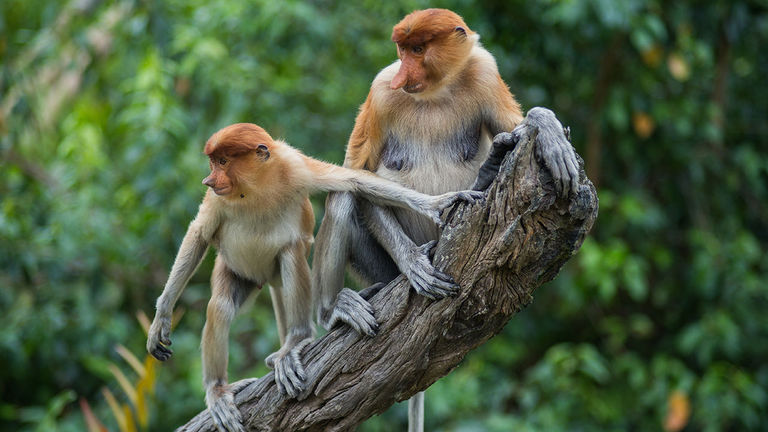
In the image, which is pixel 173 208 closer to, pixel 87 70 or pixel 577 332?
pixel 87 70

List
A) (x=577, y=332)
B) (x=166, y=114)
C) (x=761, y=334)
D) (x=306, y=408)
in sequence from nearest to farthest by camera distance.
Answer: (x=306, y=408) < (x=166, y=114) < (x=761, y=334) < (x=577, y=332)

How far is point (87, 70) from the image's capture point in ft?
20.5

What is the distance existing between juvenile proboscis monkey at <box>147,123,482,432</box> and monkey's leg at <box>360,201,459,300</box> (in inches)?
3.6

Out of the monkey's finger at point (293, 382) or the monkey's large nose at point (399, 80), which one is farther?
the monkey's finger at point (293, 382)

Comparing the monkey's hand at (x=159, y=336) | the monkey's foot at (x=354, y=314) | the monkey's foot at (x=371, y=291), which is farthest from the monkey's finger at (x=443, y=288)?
the monkey's hand at (x=159, y=336)

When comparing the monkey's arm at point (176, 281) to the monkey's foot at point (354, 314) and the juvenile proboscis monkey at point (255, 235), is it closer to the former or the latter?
the juvenile proboscis monkey at point (255, 235)

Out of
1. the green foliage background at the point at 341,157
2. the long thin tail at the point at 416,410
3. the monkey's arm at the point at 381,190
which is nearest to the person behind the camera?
the monkey's arm at the point at 381,190

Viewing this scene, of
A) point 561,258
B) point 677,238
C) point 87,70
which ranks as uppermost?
point 87,70

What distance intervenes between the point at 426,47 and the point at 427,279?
84 centimetres

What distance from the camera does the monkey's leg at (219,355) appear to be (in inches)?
122

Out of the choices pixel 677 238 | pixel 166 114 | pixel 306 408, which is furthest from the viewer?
pixel 677 238

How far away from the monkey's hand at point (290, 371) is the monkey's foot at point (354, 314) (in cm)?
16

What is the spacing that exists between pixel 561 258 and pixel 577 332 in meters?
4.57

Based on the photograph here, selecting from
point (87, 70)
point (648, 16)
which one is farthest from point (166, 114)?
point (648, 16)
